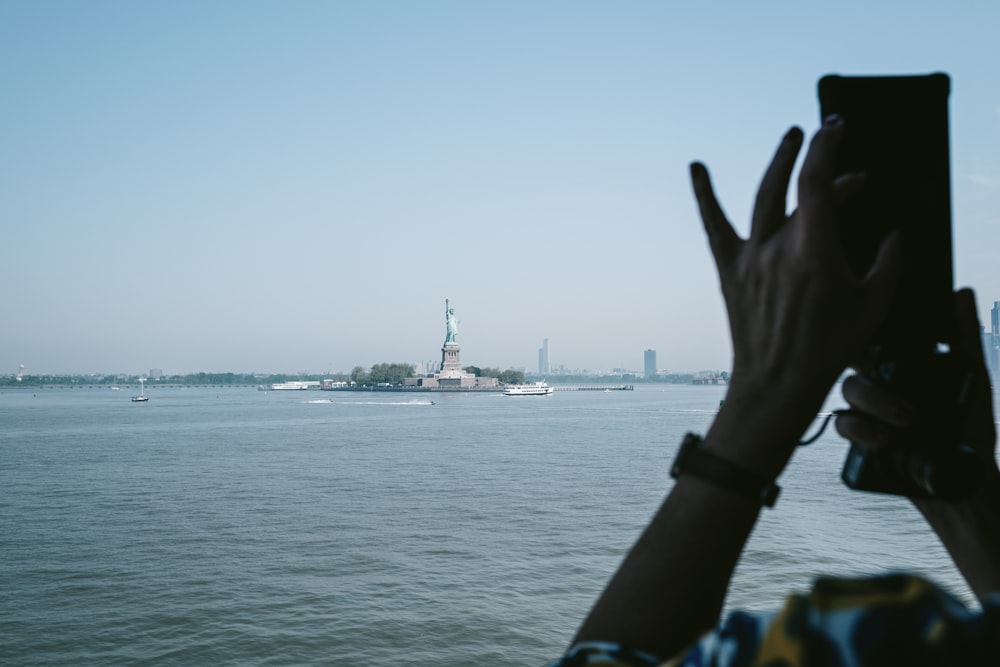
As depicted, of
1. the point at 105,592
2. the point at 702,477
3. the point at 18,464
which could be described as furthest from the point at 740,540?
the point at 18,464

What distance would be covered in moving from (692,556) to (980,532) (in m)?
0.28

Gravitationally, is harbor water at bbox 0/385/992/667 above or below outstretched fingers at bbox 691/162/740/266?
below

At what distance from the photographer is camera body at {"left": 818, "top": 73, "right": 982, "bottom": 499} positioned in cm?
59

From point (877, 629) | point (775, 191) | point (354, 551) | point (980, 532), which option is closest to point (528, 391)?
point (354, 551)

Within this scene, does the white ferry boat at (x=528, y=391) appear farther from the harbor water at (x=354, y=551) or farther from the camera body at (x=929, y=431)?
the camera body at (x=929, y=431)

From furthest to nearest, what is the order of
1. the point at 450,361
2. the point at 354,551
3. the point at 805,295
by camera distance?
the point at 450,361 → the point at 354,551 → the point at 805,295

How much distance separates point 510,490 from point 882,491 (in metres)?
15.2

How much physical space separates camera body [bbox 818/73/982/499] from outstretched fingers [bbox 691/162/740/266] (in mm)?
76

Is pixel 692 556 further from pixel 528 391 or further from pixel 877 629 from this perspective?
pixel 528 391

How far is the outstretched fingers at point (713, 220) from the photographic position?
23.0 inches

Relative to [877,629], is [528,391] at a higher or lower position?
lower

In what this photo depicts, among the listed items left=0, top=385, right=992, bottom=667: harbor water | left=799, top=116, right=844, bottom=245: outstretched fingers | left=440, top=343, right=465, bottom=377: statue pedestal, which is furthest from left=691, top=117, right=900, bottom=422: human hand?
left=440, top=343, right=465, bottom=377: statue pedestal

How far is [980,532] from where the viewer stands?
0.65 m

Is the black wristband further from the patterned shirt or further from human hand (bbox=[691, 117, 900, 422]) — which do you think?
the patterned shirt
